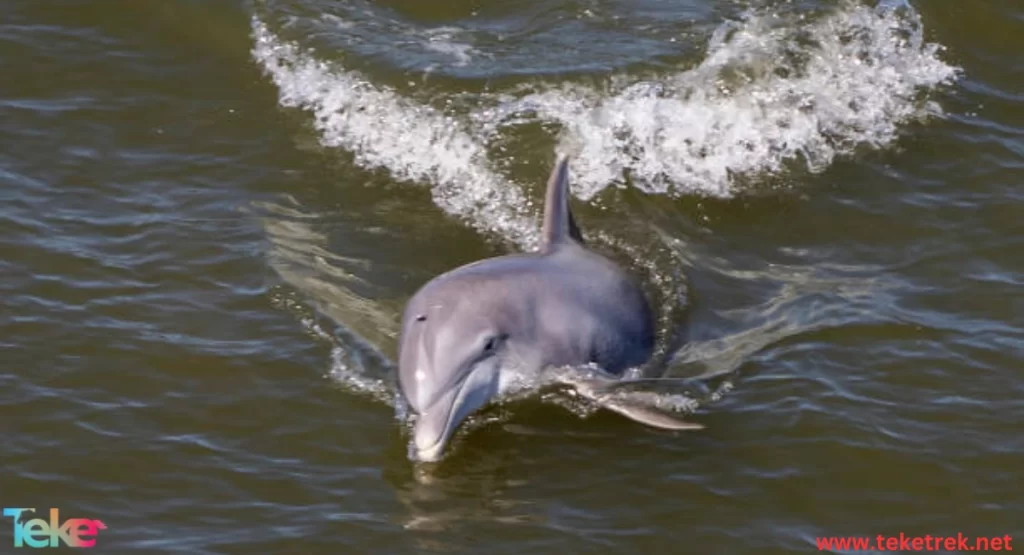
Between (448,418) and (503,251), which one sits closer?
(448,418)

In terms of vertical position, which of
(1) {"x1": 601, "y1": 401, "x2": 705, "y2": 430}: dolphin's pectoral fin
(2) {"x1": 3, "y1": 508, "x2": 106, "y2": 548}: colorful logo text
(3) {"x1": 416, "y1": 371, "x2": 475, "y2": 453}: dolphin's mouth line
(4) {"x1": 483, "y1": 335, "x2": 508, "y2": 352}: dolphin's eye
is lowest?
(2) {"x1": 3, "y1": 508, "x2": 106, "y2": 548}: colorful logo text

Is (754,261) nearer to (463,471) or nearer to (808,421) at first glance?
(808,421)

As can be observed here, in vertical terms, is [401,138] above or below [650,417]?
above

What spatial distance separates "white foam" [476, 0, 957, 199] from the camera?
14.1m

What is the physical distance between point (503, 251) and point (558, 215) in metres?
1.34

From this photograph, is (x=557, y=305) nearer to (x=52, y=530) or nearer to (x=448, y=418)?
(x=448, y=418)

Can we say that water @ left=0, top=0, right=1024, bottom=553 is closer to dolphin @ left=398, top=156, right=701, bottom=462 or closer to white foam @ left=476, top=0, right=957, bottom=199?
white foam @ left=476, top=0, right=957, bottom=199

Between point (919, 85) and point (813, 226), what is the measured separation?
313cm

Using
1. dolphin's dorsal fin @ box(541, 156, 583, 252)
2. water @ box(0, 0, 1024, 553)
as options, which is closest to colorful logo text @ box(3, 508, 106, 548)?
water @ box(0, 0, 1024, 553)

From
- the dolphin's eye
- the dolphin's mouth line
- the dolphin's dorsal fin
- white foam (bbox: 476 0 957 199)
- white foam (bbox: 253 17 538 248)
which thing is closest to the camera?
the dolphin's mouth line

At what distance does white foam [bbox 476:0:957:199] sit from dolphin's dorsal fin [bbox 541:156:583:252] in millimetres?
1949

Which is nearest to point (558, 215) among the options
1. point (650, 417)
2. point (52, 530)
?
point (650, 417)

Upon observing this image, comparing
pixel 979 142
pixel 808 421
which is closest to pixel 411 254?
pixel 808 421

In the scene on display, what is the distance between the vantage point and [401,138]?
1437 centimetres
